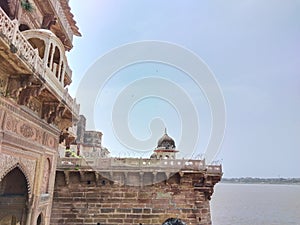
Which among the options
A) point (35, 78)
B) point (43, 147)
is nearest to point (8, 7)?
point (35, 78)

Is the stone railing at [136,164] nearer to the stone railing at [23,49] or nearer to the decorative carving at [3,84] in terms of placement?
the stone railing at [23,49]

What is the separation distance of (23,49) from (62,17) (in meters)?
5.12

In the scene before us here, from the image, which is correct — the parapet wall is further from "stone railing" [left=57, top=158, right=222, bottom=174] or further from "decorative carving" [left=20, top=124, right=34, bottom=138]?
"decorative carving" [left=20, top=124, right=34, bottom=138]

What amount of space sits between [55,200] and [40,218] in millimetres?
4067

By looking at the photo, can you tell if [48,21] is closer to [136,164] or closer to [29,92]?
[29,92]

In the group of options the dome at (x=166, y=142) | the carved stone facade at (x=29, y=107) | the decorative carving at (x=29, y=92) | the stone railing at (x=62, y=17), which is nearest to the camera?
the carved stone facade at (x=29, y=107)

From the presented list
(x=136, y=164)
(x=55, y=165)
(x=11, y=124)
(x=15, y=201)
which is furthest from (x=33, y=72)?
(x=136, y=164)

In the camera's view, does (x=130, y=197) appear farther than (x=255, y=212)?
No

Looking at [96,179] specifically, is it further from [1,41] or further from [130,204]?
[1,41]

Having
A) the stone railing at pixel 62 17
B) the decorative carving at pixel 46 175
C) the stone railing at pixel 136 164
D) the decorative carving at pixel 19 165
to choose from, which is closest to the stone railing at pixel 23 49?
the decorative carving at pixel 19 165

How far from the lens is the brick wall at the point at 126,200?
462 inches

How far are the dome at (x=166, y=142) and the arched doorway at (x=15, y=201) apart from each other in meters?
13.1

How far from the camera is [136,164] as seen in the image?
12383 millimetres

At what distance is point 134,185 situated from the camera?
39.9ft
